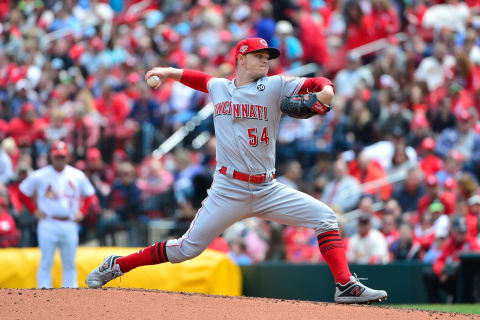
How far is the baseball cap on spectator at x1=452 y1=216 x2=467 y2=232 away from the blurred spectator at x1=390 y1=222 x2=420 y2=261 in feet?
2.74

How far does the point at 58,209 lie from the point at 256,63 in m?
4.27

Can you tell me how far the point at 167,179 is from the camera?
13508 mm

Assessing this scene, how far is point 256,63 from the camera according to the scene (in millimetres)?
6504

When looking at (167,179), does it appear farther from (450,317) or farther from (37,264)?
(450,317)

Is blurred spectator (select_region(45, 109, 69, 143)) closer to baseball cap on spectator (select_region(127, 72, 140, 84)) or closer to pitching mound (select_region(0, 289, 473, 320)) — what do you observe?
baseball cap on spectator (select_region(127, 72, 140, 84))

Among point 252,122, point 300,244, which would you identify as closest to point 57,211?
point 300,244

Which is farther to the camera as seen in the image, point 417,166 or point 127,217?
point 127,217

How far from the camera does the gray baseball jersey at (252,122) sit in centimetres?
636

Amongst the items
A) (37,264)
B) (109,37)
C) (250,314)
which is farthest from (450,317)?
(109,37)

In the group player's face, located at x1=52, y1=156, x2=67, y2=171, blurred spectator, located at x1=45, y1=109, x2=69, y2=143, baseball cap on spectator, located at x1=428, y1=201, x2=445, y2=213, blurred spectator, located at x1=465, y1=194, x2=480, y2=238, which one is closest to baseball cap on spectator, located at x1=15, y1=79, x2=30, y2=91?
blurred spectator, located at x1=45, y1=109, x2=69, y2=143

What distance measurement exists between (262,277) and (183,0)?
924cm

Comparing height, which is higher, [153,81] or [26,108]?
[26,108]

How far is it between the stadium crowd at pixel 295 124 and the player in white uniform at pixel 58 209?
0.85 meters

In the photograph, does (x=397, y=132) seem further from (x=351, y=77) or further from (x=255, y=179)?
(x=255, y=179)
